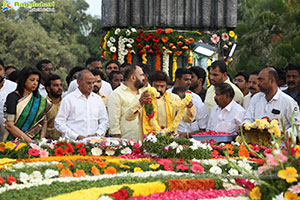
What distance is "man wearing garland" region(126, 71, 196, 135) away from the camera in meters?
6.88

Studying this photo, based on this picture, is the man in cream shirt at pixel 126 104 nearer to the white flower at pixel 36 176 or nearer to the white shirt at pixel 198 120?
the white shirt at pixel 198 120

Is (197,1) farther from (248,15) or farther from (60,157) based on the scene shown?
(248,15)

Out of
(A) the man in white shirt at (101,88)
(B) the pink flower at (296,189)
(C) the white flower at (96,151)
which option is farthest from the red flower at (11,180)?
(A) the man in white shirt at (101,88)

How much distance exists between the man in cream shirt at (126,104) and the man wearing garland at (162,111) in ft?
0.96

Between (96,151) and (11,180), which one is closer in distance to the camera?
(11,180)

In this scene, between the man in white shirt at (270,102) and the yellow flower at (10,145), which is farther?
the man in white shirt at (270,102)

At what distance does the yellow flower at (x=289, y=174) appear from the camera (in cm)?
300

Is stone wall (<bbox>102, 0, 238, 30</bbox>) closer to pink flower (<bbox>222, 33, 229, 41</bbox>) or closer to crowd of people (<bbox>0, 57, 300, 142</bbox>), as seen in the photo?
→ pink flower (<bbox>222, 33, 229, 41</bbox>)

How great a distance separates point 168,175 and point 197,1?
6691mm

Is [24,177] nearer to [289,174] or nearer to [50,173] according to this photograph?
[50,173]

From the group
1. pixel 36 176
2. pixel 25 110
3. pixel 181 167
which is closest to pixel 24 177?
pixel 36 176

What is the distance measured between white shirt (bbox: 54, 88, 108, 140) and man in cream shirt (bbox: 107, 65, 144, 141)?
0.17 m

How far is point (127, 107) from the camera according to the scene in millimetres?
7473

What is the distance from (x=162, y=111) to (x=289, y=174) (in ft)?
13.8
